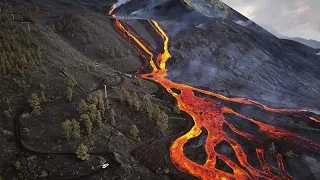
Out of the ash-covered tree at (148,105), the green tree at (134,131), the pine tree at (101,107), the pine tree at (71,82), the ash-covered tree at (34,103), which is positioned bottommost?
the ash-covered tree at (34,103)

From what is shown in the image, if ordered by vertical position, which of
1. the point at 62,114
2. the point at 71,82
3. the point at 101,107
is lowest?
the point at 62,114

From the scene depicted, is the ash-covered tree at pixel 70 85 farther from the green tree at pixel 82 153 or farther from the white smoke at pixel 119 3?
the white smoke at pixel 119 3

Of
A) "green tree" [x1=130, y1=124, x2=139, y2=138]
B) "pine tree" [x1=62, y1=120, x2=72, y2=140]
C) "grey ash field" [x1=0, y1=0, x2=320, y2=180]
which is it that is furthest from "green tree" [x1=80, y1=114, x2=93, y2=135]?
"green tree" [x1=130, y1=124, x2=139, y2=138]

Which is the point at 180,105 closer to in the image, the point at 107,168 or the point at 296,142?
the point at 296,142

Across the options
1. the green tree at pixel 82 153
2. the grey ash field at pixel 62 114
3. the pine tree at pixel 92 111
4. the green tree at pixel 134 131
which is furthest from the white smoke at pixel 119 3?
the green tree at pixel 82 153

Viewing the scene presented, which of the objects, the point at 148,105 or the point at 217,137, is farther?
the point at 148,105

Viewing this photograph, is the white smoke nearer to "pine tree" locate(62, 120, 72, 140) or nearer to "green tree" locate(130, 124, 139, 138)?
"green tree" locate(130, 124, 139, 138)

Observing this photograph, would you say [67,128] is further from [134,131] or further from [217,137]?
[217,137]

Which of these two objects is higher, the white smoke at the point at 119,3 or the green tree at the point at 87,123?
the white smoke at the point at 119,3

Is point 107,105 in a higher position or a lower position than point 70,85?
lower

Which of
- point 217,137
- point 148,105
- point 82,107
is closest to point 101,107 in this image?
point 82,107
